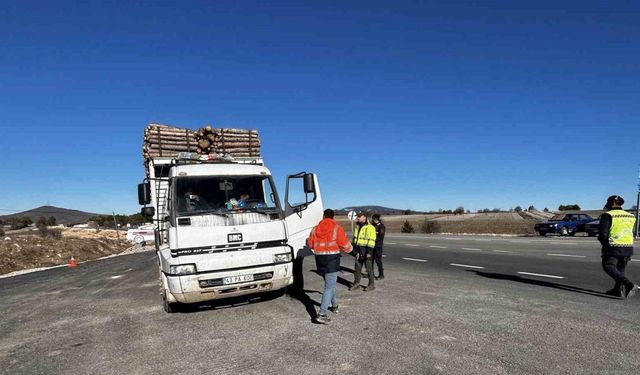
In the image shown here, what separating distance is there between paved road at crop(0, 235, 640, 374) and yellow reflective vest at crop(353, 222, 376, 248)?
1.13 meters

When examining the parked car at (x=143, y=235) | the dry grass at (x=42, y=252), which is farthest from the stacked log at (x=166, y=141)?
the parked car at (x=143, y=235)

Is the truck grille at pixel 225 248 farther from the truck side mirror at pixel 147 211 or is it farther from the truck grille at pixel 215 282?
the truck side mirror at pixel 147 211

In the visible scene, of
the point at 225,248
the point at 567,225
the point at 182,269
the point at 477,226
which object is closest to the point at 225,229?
the point at 225,248

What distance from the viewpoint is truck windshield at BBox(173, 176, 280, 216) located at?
7.51 metres

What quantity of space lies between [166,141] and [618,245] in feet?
33.4

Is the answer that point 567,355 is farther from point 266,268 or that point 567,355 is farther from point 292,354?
point 266,268

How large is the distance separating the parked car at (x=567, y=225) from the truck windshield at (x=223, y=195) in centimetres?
2910

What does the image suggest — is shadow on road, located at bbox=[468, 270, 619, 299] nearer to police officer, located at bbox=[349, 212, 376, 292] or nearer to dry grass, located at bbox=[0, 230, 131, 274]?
police officer, located at bbox=[349, 212, 376, 292]

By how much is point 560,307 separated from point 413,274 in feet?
17.0

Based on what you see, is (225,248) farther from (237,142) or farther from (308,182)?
(237,142)

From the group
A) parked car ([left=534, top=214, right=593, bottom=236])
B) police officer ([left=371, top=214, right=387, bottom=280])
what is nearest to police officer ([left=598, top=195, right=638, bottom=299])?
police officer ([left=371, top=214, right=387, bottom=280])

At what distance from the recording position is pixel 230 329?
21.7 feet

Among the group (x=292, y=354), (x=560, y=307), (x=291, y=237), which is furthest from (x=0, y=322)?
(x=560, y=307)

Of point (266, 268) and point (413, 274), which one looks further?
point (413, 274)
